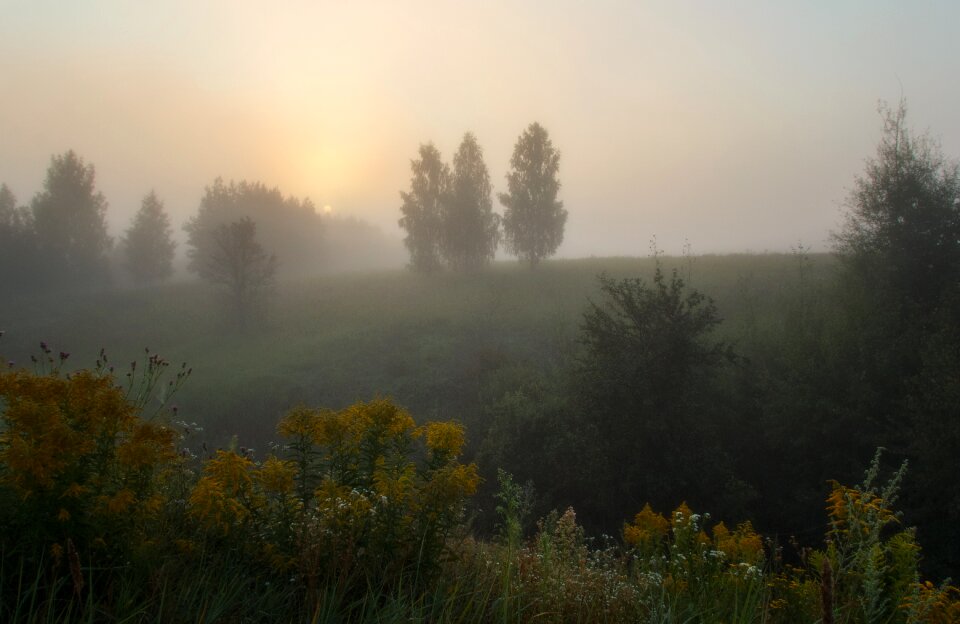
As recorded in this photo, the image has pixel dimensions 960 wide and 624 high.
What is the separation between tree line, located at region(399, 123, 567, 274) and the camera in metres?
43.3

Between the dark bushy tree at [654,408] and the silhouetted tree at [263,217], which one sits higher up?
the silhouetted tree at [263,217]

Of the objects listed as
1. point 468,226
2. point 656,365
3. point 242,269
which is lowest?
point 656,365

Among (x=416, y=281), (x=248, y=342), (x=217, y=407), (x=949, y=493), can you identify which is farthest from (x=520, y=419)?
(x=416, y=281)

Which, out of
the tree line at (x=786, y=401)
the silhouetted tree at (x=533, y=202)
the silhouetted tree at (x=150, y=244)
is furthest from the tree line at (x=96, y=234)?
the tree line at (x=786, y=401)

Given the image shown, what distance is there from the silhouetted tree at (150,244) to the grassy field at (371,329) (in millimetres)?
6889

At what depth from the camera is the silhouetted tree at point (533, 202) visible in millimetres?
43219

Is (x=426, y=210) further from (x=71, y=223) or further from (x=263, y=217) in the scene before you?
(x=71, y=223)

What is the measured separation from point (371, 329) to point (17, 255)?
35680 mm

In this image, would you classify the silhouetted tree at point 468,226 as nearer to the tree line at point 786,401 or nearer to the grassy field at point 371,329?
the grassy field at point 371,329

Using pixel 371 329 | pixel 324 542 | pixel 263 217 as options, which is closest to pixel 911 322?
pixel 324 542

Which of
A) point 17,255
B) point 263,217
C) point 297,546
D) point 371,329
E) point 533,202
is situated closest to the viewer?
point 297,546

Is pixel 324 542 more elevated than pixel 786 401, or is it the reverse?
pixel 324 542

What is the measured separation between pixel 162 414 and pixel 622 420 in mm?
12391

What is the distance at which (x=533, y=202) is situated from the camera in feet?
142
